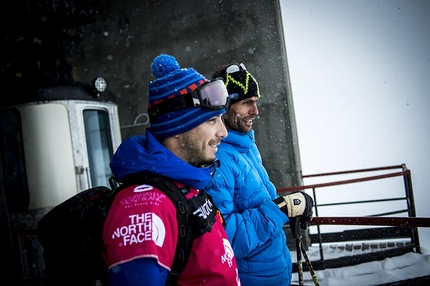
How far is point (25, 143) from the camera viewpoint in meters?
4.99

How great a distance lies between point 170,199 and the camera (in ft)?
3.27

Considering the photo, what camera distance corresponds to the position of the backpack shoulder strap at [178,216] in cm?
99

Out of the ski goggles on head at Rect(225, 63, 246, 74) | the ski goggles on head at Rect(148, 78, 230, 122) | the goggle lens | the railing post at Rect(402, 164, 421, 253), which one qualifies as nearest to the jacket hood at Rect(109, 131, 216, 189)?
the ski goggles on head at Rect(148, 78, 230, 122)

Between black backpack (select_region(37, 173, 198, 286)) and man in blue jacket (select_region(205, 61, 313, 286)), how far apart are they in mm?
478

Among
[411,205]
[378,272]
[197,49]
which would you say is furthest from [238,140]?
[197,49]

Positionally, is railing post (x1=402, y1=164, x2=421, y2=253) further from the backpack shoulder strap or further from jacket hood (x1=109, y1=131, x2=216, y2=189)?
the backpack shoulder strap

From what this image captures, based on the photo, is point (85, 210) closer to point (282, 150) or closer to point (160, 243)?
point (160, 243)

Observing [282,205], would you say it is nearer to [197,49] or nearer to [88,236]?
[88,236]

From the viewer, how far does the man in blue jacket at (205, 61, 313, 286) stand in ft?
5.04

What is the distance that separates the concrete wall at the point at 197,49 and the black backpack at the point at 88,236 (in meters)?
5.38

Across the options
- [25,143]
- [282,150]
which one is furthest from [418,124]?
[25,143]

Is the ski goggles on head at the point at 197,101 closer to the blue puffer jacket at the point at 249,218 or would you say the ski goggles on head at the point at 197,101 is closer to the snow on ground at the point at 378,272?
the blue puffer jacket at the point at 249,218

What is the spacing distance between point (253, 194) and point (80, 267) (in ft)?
3.07

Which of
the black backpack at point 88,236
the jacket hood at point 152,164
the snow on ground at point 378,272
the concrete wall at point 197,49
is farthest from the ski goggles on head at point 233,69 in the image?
the concrete wall at point 197,49
